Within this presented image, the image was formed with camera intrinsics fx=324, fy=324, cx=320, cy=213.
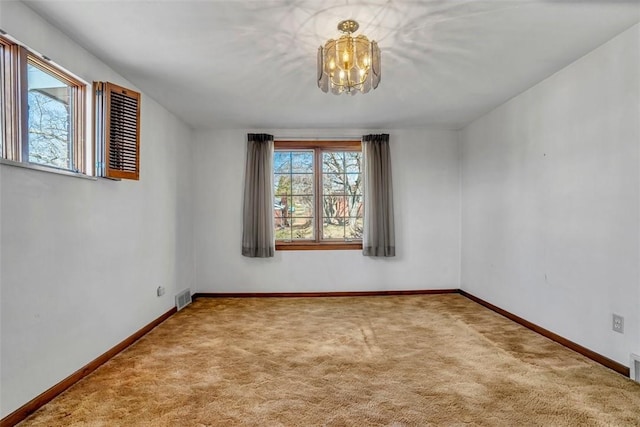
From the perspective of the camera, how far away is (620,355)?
7.70 feet

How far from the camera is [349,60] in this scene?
6.94 ft

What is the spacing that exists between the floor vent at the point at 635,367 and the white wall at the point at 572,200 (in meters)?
0.05

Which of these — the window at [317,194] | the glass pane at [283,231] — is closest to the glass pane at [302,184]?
the window at [317,194]

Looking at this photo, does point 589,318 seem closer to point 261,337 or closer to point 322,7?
point 261,337

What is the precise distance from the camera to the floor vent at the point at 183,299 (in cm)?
400

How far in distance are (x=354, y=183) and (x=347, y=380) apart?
302 cm

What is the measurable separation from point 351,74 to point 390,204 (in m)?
2.67

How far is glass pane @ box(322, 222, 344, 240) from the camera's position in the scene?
4.77 metres

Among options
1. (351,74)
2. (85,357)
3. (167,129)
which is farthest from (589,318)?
(167,129)

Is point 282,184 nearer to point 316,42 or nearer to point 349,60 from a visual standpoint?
point 316,42

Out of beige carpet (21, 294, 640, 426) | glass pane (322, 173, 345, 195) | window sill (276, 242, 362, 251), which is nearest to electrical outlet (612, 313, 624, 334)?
beige carpet (21, 294, 640, 426)

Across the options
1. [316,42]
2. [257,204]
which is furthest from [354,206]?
[316,42]

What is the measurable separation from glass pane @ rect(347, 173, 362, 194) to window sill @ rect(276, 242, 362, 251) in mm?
767

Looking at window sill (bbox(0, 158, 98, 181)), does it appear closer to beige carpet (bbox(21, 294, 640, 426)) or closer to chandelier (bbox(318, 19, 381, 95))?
beige carpet (bbox(21, 294, 640, 426))
